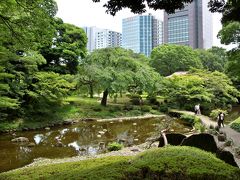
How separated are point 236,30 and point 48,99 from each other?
13.4m

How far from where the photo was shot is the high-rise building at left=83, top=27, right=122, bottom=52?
243 ft

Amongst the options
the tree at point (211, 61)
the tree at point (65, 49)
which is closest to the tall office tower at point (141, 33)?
the tree at point (211, 61)

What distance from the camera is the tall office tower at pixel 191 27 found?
3159 inches

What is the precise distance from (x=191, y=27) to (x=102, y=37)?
23910mm

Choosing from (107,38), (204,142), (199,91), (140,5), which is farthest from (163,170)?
(107,38)

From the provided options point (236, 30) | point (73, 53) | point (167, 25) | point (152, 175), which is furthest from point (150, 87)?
point (167, 25)

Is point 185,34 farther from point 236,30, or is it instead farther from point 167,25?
point 236,30

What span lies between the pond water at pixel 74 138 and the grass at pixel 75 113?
1.11 meters

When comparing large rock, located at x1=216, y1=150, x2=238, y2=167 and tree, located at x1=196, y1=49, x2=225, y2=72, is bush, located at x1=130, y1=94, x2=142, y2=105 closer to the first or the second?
tree, located at x1=196, y1=49, x2=225, y2=72

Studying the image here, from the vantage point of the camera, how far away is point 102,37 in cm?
8294

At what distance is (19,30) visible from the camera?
30.6 feet

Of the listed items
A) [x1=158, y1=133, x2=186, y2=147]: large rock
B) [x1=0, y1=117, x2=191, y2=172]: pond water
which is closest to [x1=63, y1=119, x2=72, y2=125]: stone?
[x1=0, y1=117, x2=191, y2=172]: pond water

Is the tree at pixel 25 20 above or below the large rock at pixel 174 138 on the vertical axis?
above

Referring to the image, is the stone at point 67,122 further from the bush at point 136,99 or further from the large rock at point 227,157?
the large rock at point 227,157
